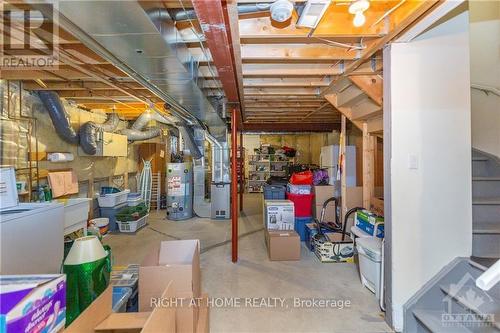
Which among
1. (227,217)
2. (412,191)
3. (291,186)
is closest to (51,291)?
(412,191)

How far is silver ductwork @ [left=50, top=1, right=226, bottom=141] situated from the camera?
1233mm

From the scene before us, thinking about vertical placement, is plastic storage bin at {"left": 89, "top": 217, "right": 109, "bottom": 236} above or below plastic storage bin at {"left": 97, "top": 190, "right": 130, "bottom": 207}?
below

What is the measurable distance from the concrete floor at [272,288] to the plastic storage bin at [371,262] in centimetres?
10

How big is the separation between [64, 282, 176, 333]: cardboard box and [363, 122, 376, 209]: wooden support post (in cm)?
298

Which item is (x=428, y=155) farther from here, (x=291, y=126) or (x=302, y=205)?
(x=291, y=126)

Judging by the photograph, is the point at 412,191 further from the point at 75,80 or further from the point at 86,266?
the point at 75,80

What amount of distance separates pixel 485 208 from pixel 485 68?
1751 millimetres

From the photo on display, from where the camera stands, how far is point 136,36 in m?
1.49

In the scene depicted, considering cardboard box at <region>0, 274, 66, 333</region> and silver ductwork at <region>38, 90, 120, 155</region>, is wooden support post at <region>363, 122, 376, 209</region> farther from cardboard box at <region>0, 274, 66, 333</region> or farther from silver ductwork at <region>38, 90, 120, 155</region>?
silver ductwork at <region>38, 90, 120, 155</region>

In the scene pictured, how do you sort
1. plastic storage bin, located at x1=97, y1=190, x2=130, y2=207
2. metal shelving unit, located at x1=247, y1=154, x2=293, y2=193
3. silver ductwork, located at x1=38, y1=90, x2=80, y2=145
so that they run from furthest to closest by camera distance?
metal shelving unit, located at x1=247, y1=154, x2=293, y2=193 → plastic storage bin, located at x1=97, y1=190, x2=130, y2=207 → silver ductwork, located at x1=38, y1=90, x2=80, y2=145

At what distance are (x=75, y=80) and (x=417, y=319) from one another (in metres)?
4.21

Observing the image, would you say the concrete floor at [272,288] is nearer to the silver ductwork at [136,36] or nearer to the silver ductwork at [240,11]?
the silver ductwork at [136,36]

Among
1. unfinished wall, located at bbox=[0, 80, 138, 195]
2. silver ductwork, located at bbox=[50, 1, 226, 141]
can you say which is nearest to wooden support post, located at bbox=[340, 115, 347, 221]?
silver ductwork, located at bbox=[50, 1, 226, 141]

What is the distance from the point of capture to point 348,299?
2410 millimetres
